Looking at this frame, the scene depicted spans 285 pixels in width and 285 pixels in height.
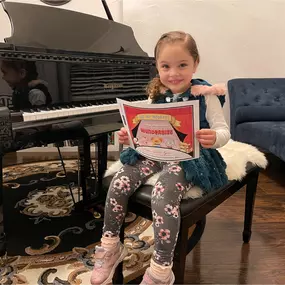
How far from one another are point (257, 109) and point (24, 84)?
1.95 meters

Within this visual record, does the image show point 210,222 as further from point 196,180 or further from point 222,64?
point 222,64

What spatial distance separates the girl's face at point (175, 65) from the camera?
103 cm

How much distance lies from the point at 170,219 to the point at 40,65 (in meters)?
0.87

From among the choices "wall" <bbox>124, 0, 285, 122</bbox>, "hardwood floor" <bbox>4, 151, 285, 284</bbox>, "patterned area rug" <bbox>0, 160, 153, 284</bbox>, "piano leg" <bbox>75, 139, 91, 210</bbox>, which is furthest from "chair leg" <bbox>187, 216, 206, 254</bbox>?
"wall" <bbox>124, 0, 285, 122</bbox>

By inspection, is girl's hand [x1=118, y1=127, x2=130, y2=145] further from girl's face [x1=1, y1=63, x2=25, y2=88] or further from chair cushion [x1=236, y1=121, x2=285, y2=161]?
chair cushion [x1=236, y1=121, x2=285, y2=161]

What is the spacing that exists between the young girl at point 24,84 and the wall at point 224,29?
1831 mm

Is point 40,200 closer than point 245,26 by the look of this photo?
Yes

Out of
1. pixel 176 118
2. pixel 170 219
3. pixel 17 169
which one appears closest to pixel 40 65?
pixel 176 118

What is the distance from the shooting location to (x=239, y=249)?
1.54 m

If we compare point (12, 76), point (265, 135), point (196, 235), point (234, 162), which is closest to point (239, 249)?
point (196, 235)

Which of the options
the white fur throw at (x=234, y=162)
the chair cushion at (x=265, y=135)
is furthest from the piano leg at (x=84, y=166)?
the chair cushion at (x=265, y=135)

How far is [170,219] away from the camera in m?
0.94

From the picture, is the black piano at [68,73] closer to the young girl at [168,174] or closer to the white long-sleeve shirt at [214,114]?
the young girl at [168,174]

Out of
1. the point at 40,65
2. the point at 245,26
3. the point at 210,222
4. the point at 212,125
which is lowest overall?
the point at 210,222
